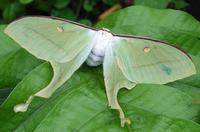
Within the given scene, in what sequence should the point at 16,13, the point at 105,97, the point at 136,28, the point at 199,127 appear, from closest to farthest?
the point at 199,127 → the point at 105,97 → the point at 136,28 → the point at 16,13

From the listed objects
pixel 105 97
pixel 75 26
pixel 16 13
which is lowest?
pixel 16 13

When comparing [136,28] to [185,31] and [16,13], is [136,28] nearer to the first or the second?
[185,31]

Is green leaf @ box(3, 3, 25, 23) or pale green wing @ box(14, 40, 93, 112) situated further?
green leaf @ box(3, 3, 25, 23)

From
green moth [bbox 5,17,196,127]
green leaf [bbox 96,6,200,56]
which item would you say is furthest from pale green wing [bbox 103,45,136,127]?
green leaf [bbox 96,6,200,56]

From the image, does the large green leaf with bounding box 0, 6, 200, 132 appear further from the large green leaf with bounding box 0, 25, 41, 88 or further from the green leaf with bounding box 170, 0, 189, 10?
the green leaf with bounding box 170, 0, 189, 10

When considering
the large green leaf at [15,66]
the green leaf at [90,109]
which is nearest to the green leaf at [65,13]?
the large green leaf at [15,66]

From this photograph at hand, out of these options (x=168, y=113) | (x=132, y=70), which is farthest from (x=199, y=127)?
(x=132, y=70)

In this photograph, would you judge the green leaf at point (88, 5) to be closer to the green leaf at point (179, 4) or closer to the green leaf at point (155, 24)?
the green leaf at point (179, 4)
